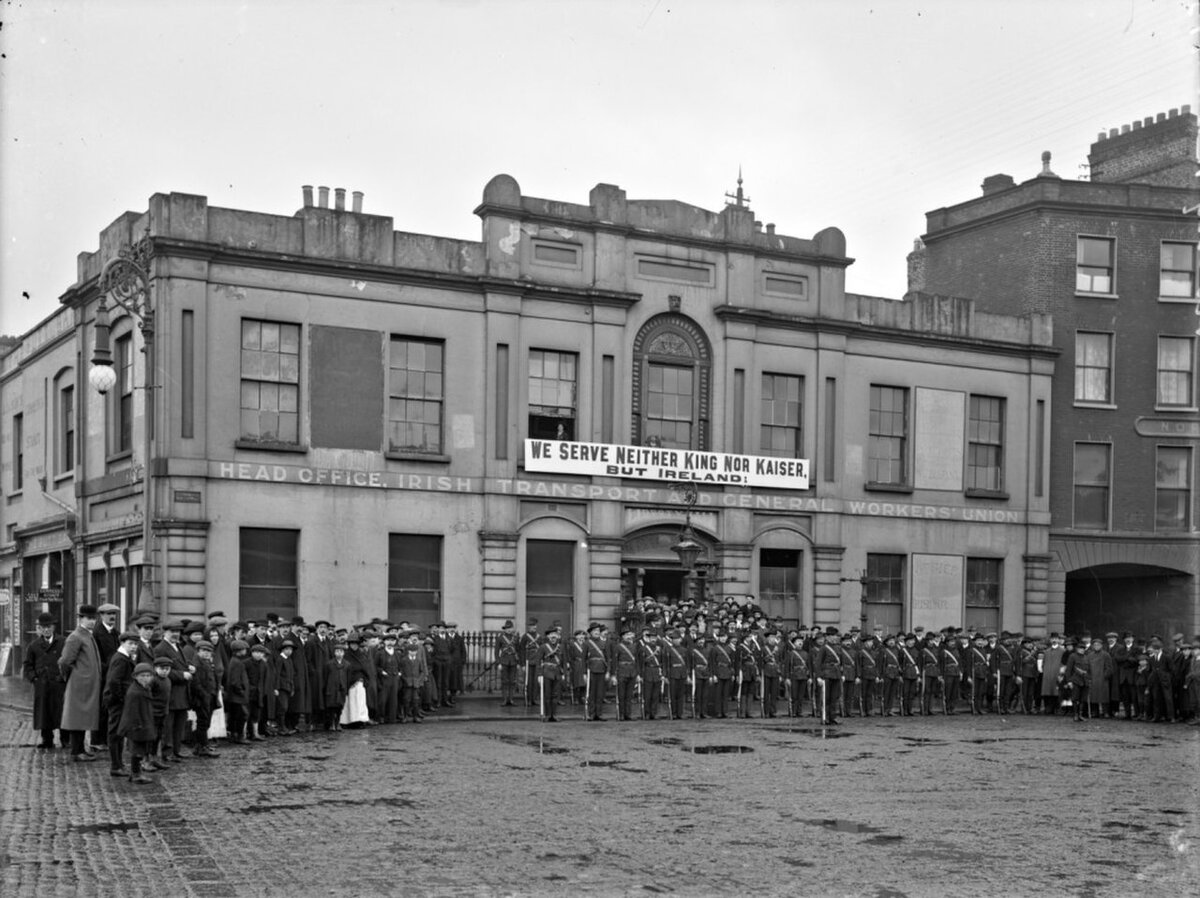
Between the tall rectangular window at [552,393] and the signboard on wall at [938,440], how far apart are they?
9.63m

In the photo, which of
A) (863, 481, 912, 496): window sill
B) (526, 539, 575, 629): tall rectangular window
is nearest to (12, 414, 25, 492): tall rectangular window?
(526, 539, 575, 629): tall rectangular window

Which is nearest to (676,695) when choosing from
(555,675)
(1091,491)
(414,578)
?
(555,675)

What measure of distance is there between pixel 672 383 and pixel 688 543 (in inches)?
180

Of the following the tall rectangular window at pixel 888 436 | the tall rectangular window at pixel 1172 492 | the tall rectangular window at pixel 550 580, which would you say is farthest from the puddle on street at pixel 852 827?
the tall rectangular window at pixel 1172 492

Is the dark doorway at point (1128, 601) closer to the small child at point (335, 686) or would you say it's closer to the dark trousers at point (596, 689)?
the dark trousers at point (596, 689)

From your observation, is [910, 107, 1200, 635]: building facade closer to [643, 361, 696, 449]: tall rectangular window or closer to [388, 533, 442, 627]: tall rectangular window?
[643, 361, 696, 449]: tall rectangular window

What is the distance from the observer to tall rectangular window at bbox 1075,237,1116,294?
36281 millimetres

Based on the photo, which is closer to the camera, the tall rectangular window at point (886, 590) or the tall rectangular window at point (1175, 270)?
the tall rectangular window at point (886, 590)

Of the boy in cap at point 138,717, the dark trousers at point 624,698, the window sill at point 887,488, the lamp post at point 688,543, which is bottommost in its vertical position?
the dark trousers at point 624,698

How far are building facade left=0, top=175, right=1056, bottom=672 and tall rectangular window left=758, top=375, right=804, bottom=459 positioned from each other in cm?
6

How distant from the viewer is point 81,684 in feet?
53.1

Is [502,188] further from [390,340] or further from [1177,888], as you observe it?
[1177,888]

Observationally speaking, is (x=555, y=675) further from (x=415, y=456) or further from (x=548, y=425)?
(x=548, y=425)

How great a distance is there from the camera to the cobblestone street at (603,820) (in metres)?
9.91
